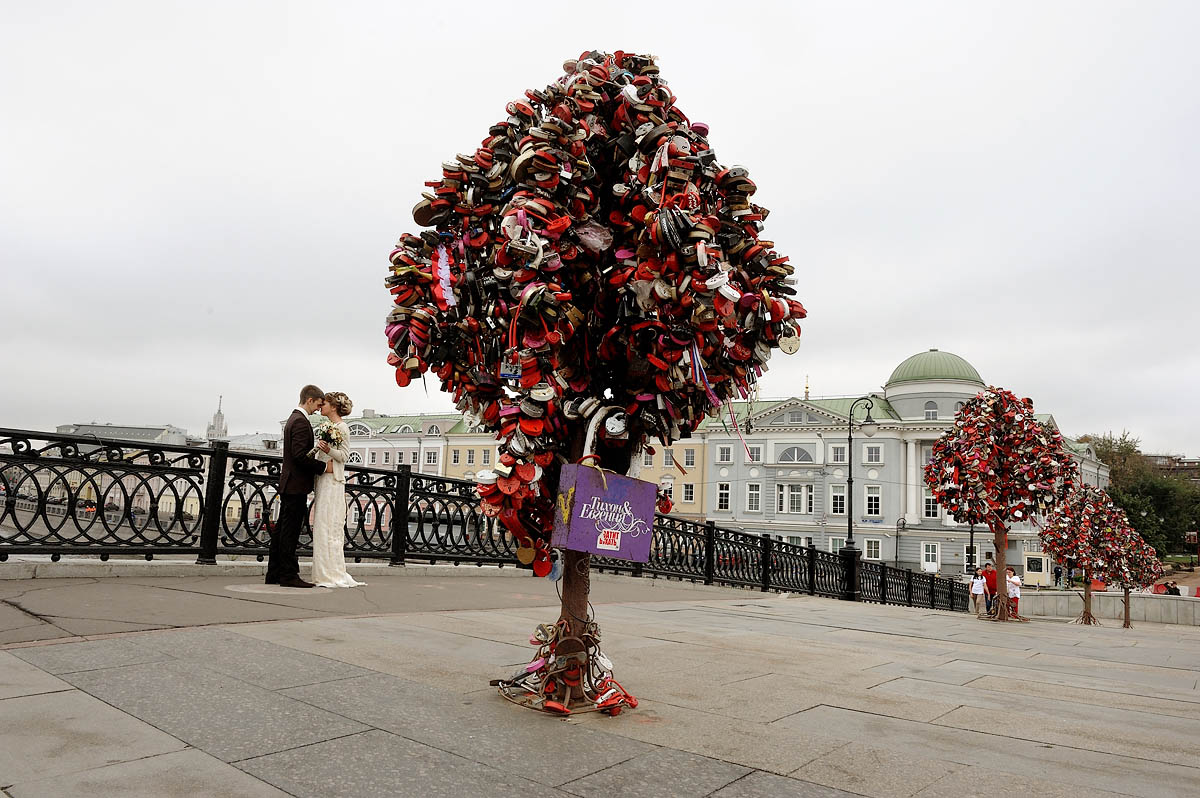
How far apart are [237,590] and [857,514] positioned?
6603 cm

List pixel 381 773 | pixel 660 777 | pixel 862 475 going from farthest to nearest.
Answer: pixel 862 475, pixel 660 777, pixel 381 773

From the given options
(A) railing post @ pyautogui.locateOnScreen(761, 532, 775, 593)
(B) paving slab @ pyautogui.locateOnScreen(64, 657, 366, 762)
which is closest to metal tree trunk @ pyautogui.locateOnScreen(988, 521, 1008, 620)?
(A) railing post @ pyautogui.locateOnScreen(761, 532, 775, 593)

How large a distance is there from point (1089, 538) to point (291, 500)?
22454 mm

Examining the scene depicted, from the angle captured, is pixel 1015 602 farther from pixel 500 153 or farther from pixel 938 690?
pixel 500 153

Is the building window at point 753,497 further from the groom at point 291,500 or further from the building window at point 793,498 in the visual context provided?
the groom at point 291,500

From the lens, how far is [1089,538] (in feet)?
72.2

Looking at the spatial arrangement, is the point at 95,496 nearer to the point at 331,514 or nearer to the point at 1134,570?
the point at 331,514

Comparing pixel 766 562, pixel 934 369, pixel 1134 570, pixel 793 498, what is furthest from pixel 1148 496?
pixel 766 562

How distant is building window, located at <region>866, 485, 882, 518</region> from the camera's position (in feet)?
218

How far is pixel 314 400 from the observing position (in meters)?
8.43

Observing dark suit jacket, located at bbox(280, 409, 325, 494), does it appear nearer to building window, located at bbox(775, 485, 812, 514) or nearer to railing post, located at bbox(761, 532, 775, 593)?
railing post, located at bbox(761, 532, 775, 593)

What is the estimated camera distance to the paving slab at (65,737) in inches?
97.7

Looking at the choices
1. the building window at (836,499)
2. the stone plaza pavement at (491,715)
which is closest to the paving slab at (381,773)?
the stone plaza pavement at (491,715)

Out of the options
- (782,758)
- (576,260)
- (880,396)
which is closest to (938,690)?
(782,758)
